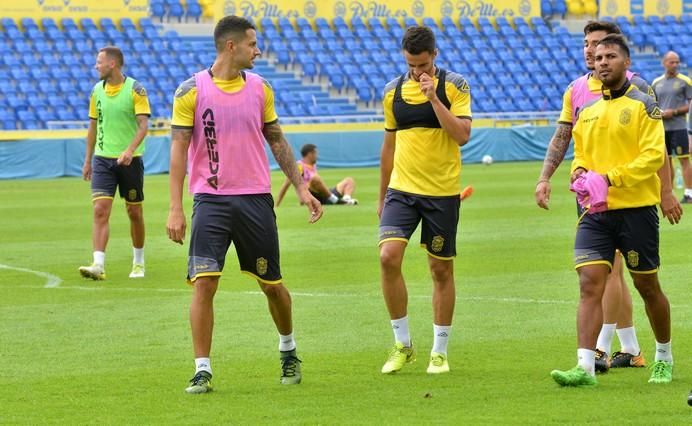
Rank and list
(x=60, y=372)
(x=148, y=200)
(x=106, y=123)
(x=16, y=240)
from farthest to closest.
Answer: (x=148, y=200), (x=16, y=240), (x=106, y=123), (x=60, y=372)

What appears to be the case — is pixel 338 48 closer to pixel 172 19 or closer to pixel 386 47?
pixel 386 47

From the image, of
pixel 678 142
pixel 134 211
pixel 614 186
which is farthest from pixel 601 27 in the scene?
pixel 678 142

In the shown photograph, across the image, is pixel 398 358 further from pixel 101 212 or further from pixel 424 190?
pixel 101 212

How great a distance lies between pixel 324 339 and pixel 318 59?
3928cm

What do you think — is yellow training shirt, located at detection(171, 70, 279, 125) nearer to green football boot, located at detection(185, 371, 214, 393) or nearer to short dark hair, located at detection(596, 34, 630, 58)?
green football boot, located at detection(185, 371, 214, 393)

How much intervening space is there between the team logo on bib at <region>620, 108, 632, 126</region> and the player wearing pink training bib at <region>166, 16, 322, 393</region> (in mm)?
1873

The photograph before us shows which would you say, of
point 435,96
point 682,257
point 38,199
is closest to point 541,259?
point 682,257

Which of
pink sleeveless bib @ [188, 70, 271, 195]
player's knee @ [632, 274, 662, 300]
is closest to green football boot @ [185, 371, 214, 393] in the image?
pink sleeveless bib @ [188, 70, 271, 195]

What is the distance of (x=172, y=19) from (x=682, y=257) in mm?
35720

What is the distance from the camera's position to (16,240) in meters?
19.1

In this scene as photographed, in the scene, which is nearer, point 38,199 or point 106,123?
point 106,123

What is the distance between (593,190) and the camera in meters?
7.92

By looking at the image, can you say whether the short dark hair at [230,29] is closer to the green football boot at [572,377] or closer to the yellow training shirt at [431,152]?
the yellow training shirt at [431,152]

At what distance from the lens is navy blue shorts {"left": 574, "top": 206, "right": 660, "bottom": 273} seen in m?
8.02
